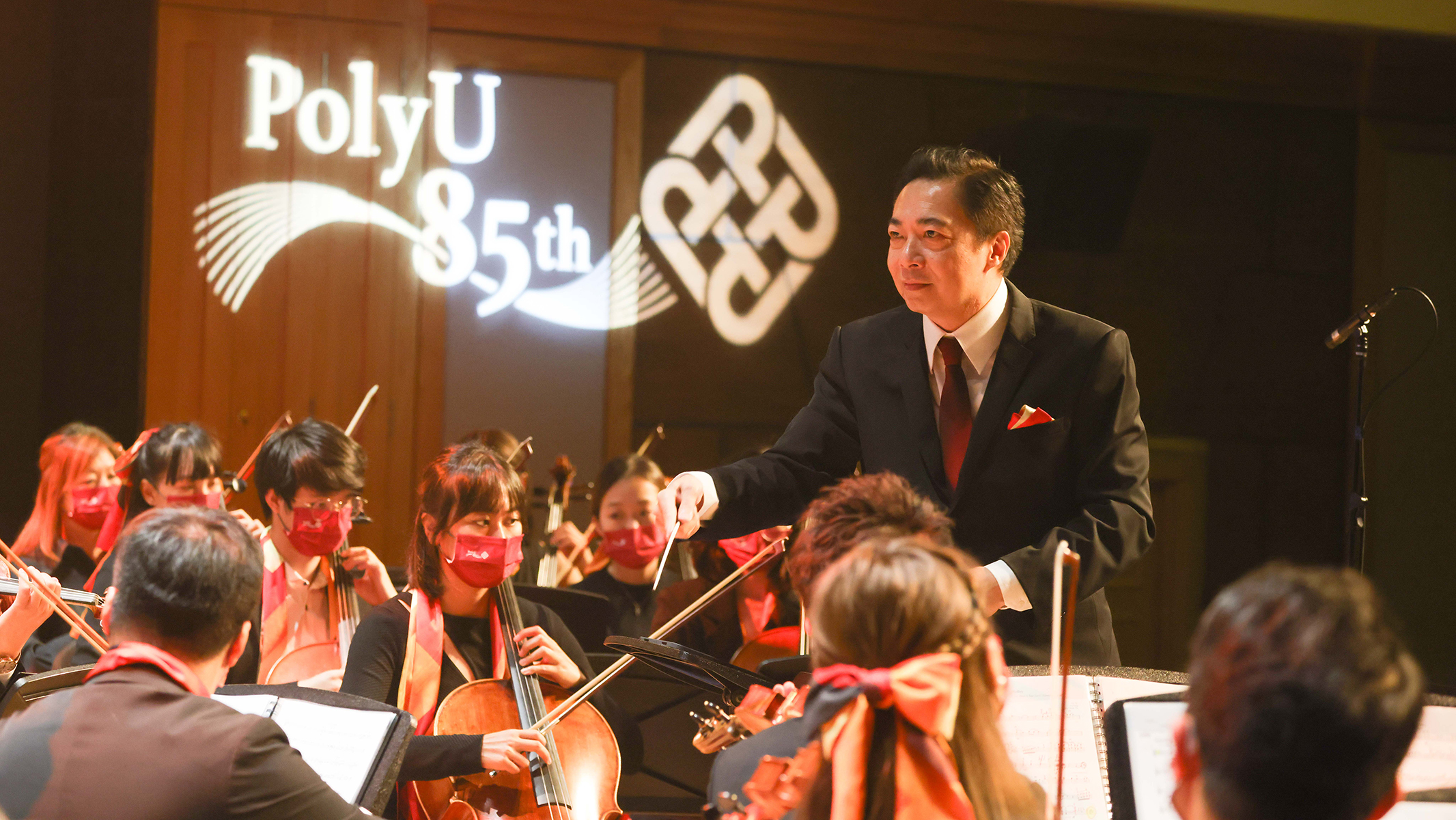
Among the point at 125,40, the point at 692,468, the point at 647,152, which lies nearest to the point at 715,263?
the point at 647,152

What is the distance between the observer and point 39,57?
429 centimetres

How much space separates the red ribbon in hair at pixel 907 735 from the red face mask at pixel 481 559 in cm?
129

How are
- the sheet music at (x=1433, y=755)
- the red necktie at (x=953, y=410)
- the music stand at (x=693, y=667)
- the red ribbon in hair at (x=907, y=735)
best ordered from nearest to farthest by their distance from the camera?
A: the red ribbon in hair at (x=907, y=735), the sheet music at (x=1433, y=755), the music stand at (x=693, y=667), the red necktie at (x=953, y=410)

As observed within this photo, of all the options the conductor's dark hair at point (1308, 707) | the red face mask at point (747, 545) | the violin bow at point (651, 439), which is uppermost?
the conductor's dark hair at point (1308, 707)

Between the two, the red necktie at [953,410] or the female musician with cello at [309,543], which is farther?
the female musician with cello at [309,543]

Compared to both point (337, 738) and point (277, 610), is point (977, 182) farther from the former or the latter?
point (277, 610)

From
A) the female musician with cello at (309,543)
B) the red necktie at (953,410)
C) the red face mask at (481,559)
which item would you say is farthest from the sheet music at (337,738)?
the female musician with cello at (309,543)

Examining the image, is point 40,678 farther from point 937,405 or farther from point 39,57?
point 39,57

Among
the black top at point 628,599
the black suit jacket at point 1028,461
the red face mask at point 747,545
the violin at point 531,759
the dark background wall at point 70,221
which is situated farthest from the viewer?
the dark background wall at point 70,221

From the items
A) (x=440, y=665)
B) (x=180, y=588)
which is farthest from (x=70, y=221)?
(x=180, y=588)

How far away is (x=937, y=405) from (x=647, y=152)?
9.73 feet

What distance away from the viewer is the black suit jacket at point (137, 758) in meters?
1.22

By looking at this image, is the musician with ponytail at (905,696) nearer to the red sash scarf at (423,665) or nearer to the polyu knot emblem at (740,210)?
the red sash scarf at (423,665)

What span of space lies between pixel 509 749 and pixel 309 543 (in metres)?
0.93
